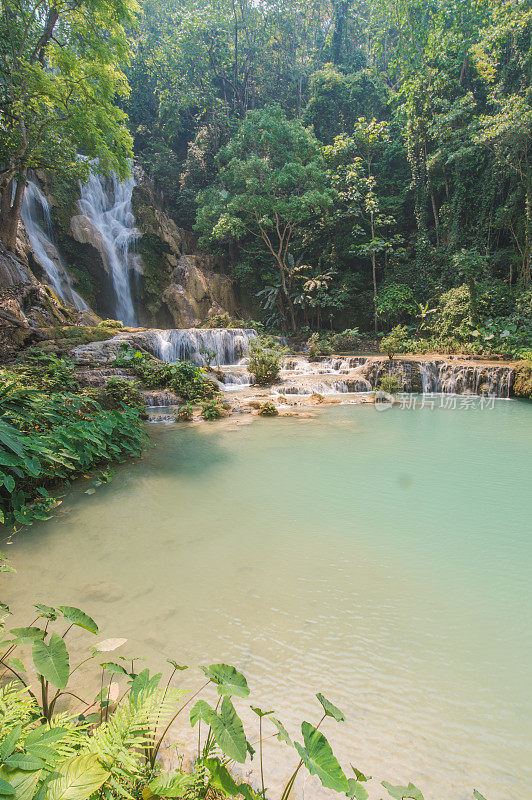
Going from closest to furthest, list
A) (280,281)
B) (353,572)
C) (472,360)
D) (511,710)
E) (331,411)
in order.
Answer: (511,710)
(353,572)
(331,411)
(472,360)
(280,281)

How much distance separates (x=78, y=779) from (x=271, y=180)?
59.9ft

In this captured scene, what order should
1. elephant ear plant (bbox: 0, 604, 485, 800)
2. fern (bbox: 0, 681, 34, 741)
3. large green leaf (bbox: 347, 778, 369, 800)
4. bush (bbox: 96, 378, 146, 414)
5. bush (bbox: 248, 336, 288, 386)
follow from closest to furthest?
elephant ear plant (bbox: 0, 604, 485, 800), large green leaf (bbox: 347, 778, 369, 800), fern (bbox: 0, 681, 34, 741), bush (bbox: 96, 378, 146, 414), bush (bbox: 248, 336, 288, 386)

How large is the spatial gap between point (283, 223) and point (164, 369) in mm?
13759

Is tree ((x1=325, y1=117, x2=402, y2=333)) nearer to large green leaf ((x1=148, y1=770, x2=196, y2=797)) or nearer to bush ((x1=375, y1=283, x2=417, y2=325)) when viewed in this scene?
bush ((x1=375, y1=283, x2=417, y2=325))

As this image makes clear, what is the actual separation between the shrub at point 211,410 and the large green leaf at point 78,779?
21.3ft

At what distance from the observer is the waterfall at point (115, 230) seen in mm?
17312

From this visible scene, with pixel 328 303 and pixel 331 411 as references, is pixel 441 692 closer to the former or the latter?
pixel 331 411

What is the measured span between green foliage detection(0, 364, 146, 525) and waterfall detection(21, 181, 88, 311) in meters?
12.0

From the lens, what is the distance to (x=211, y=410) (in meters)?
7.37

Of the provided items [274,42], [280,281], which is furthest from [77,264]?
[274,42]

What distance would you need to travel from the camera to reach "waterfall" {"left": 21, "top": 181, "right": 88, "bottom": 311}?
1470 centimetres

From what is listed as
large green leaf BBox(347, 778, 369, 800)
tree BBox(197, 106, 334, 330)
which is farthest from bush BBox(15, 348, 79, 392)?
tree BBox(197, 106, 334, 330)

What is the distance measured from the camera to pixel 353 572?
2.52 meters

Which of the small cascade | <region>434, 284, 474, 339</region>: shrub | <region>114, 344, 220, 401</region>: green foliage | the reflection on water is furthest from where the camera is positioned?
<region>434, 284, 474, 339</region>: shrub
